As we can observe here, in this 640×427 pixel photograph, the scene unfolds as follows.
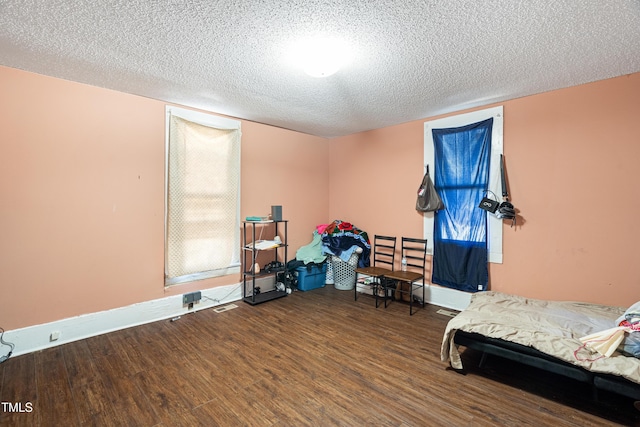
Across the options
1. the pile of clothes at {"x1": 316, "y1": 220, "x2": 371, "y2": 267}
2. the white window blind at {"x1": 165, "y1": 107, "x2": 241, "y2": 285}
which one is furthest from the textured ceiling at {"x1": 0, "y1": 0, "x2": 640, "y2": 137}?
the pile of clothes at {"x1": 316, "y1": 220, "x2": 371, "y2": 267}

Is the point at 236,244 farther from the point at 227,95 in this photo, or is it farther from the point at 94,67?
the point at 94,67

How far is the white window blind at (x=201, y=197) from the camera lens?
11.0ft

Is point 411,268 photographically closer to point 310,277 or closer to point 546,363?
point 310,277

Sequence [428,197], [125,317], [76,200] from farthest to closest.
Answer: [428,197] → [125,317] → [76,200]

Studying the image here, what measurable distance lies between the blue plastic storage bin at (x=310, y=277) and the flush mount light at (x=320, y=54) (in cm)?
301

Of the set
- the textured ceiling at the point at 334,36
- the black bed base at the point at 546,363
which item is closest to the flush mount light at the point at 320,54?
the textured ceiling at the point at 334,36

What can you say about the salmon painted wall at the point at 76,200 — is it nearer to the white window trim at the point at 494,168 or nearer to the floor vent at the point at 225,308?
the floor vent at the point at 225,308

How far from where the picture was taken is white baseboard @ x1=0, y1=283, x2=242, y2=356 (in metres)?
2.50

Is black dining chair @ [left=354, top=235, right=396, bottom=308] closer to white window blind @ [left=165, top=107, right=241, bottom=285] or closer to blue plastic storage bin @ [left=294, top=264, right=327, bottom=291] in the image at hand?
blue plastic storage bin @ [left=294, top=264, right=327, bottom=291]

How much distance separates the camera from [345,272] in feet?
14.5

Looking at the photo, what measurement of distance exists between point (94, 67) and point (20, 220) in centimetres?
157

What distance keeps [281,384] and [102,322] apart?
216 cm

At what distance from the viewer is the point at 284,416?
69.6 inches

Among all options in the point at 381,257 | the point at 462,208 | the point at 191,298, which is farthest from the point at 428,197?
A: the point at 191,298
